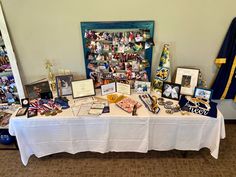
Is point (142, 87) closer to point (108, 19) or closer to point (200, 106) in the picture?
point (200, 106)

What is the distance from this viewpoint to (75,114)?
1709mm

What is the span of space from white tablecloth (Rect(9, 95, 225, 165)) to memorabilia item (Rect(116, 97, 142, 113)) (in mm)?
48

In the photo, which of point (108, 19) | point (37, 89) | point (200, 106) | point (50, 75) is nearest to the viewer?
point (200, 106)

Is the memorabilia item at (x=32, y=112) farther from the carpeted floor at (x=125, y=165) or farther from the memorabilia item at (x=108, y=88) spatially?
the memorabilia item at (x=108, y=88)

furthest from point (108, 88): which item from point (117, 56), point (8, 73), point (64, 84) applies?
point (8, 73)

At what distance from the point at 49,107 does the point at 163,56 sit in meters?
1.38

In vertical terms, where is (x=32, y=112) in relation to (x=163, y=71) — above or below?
below

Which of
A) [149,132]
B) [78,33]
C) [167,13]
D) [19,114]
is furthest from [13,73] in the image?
[167,13]

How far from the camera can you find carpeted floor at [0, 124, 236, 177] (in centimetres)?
180

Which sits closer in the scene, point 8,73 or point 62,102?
point 62,102

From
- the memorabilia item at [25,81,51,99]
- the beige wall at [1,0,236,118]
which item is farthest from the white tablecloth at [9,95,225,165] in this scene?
the beige wall at [1,0,236,118]

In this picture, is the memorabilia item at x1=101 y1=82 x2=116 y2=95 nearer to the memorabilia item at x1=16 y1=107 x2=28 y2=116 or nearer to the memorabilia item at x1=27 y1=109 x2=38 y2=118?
the memorabilia item at x1=27 y1=109 x2=38 y2=118

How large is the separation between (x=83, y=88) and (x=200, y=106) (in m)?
1.28

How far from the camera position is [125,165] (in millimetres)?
1885
